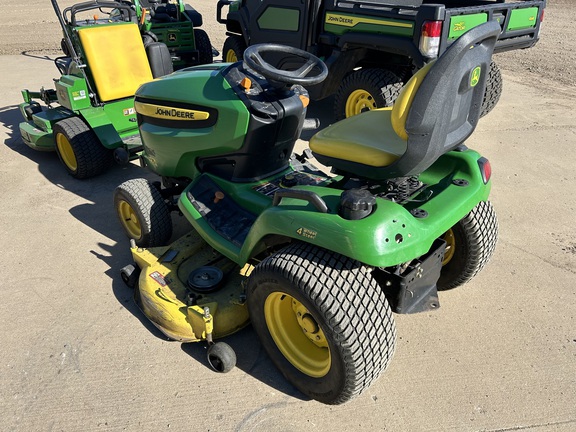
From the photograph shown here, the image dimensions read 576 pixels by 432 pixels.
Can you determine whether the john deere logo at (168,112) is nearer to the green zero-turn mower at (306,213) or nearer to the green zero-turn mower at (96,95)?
the green zero-turn mower at (306,213)

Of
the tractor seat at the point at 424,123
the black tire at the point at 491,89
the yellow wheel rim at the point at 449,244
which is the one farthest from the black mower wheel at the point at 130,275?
the black tire at the point at 491,89

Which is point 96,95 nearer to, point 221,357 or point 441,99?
point 221,357

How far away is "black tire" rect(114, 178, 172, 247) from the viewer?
11.0 feet

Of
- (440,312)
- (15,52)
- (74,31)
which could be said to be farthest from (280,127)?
(15,52)

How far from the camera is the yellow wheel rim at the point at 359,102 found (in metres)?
5.40

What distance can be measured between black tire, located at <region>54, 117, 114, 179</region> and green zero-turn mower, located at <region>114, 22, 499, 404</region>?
1.12m

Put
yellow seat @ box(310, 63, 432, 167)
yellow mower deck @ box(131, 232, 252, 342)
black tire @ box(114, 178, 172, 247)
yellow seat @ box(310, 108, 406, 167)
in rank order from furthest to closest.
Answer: black tire @ box(114, 178, 172, 247) < yellow mower deck @ box(131, 232, 252, 342) < yellow seat @ box(310, 108, 406, 167) < yellow seat @ box(310, 63, 432, 167)

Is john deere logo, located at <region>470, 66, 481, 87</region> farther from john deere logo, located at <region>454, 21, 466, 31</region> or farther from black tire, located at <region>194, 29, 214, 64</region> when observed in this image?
black tire, located at <region>194, 29, 214, 64</region>

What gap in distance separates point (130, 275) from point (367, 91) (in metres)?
Answer: 3.35

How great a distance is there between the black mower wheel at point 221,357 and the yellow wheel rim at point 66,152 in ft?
9.30

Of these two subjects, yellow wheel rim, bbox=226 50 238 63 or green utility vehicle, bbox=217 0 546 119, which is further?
yellow wheel rim, bbox=226 50 238 63

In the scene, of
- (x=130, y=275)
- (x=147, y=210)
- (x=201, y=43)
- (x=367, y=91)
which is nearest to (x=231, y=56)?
(x=201, y=43)

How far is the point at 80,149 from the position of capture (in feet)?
14.6

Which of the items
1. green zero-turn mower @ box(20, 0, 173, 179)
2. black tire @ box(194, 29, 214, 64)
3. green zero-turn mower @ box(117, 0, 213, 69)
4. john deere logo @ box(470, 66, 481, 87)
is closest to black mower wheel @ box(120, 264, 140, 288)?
green zero-turn mower @ box(20, 0, 173, 179)
